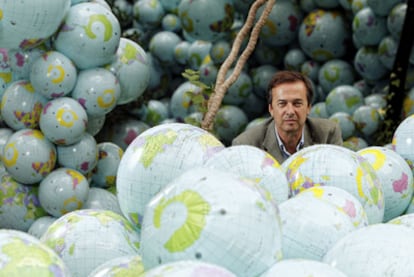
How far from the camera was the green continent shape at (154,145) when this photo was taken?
1171mm

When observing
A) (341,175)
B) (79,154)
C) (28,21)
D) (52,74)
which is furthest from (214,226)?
(79,154)

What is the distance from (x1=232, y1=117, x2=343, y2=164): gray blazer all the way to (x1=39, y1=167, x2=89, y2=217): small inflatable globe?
103 centimetres

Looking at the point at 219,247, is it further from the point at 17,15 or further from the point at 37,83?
the point at 37,83

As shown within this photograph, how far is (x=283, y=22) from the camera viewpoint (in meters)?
4.30

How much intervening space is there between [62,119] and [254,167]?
192 cm

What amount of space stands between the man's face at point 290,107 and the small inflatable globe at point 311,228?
1079 millimetres

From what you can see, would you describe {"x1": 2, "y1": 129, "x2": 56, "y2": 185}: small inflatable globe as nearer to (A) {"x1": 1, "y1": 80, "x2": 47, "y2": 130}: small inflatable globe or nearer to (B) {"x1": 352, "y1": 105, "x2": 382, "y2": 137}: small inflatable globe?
(A) {"x1": 1, "y1": 80, "x2": 47, "y2": 130}: small inflatable globe

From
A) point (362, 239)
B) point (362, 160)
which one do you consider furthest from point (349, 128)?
point (362, 239)

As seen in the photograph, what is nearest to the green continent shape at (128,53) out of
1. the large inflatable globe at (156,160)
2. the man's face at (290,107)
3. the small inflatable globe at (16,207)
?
the small inflatable globe at (16,207)

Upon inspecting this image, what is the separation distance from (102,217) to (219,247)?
0.47 metres

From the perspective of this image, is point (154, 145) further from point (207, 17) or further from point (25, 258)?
point (207, 17)

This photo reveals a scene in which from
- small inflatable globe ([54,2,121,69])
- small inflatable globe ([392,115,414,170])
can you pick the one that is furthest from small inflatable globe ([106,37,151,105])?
small inflatable globe ([392,115,414,170])

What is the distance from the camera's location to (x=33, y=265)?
2.95 feet

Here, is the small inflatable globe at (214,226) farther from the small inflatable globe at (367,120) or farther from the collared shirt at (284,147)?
the small inflatable globe at (367,120)
